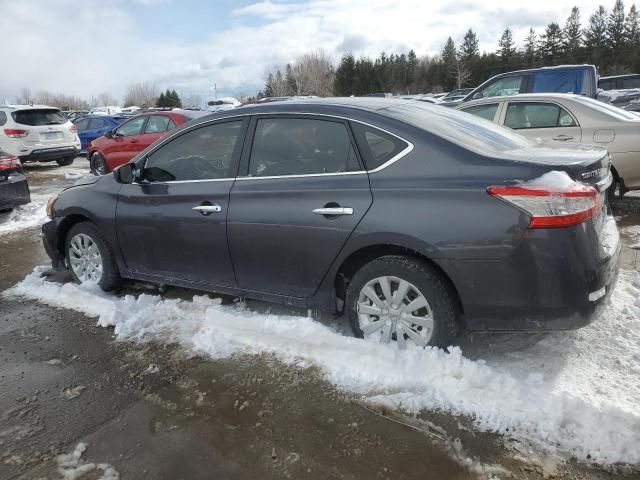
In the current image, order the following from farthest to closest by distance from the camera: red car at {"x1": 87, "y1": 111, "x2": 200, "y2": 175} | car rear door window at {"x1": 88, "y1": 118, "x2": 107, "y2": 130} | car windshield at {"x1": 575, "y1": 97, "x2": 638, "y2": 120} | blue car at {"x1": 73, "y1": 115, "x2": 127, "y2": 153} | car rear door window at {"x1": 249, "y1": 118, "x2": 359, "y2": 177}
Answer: car rear door window at {"x1": 88, "y1": 118, "x2": 107, "y2": 130}, blue car at {"x1": 73, "y1": 115, "x2": 127, "y2": 153}, red car at {"x1": 87, "y1": 111, "x2": 200, "y2": 175}, car windshield at {"x1": 575, "y1": 97, "x2": 638, "y2": 120}, car rear door window at {"x1": 249, "y1": 118, "x2": 359, "y2": 177}

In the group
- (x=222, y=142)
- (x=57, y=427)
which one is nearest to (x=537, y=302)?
(x=222, y=142)

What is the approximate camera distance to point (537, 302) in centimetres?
285

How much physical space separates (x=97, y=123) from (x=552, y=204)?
17.3 m

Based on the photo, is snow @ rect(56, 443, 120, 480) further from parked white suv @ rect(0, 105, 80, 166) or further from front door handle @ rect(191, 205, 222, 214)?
parked white suv @ rect(0, 105, 80, 166)

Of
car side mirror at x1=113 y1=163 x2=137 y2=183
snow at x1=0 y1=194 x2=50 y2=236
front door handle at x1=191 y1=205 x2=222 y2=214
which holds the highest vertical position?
car side mirror at x1=113 y1=163 x2=137 y2=183

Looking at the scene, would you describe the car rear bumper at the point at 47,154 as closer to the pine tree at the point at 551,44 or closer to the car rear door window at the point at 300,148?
the car rear door window at the point at 300,148

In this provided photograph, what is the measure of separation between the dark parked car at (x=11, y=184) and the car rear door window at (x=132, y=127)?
331cm

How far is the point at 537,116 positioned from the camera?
6930 millimetres

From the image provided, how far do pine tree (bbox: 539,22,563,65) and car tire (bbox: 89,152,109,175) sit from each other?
212 feet

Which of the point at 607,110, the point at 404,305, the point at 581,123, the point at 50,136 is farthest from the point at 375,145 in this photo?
the point at 50,136

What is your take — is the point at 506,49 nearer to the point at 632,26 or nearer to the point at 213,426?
the point at 632,26

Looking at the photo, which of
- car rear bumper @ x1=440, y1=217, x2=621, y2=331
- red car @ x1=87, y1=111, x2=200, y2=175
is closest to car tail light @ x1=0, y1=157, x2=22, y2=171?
red car @ x1=87, y1=111, x2=200, y2=175

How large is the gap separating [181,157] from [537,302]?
2.84m

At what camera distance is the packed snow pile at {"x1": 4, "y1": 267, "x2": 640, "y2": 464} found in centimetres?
261
